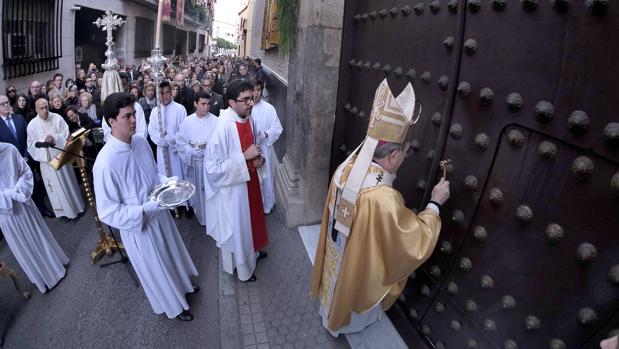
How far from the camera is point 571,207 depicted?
5.08 feet

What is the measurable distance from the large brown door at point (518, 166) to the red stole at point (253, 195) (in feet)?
5.05

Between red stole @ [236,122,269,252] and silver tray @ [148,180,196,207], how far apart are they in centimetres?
70

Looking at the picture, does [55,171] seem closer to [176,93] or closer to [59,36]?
[176,93]

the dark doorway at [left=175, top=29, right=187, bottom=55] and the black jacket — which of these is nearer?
the black jacket

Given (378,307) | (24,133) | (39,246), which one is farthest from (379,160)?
(24,133)

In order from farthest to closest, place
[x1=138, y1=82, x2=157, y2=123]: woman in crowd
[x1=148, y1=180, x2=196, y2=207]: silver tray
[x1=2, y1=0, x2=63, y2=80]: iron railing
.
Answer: [x1=2, y1=0, x2=63, y2=80]: iron railing, [x1=138, y1=82, x2=157, y2=123]: woman in crowd, [x1=148, y1=180, x2=196, y2=207]: silver tray

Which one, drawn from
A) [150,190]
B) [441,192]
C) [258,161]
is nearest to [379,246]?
[441,192]

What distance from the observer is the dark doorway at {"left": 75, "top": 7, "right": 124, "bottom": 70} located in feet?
53.2

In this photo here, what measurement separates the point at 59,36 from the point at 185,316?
528 inches

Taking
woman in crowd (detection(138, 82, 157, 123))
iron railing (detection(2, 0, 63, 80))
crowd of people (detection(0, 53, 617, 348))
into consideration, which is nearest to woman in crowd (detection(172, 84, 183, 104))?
woman in crowd (detection(138, 82, 157, 123))

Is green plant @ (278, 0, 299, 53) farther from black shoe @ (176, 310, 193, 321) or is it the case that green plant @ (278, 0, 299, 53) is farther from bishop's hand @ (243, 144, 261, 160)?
black shoe @ (176, 310, 193, 321)

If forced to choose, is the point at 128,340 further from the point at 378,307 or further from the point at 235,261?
the point at 378,307

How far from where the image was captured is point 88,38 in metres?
17.7

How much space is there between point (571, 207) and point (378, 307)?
169 centimetres
